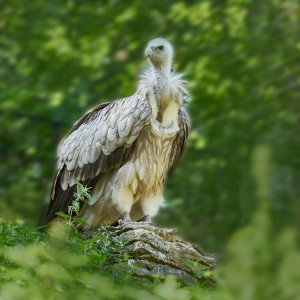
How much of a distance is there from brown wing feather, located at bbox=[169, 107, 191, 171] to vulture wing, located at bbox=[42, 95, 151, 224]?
0.32m

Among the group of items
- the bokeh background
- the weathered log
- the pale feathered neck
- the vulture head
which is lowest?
the weathered log

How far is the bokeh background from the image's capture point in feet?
59.1

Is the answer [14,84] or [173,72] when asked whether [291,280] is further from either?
[14,84]

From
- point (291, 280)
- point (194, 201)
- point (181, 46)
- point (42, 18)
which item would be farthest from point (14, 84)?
point (291, 280)

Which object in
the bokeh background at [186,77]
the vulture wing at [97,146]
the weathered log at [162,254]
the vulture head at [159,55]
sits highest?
the bokeh background at [186,77]

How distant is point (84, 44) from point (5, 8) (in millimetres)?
1590

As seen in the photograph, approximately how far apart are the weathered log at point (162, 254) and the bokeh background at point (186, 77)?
319 inches

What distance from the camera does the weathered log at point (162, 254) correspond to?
6945 millimetres

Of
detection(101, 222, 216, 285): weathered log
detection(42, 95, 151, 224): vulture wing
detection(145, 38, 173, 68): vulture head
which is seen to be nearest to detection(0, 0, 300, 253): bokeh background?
A: detection(145, 38, 173, 68): vulture head

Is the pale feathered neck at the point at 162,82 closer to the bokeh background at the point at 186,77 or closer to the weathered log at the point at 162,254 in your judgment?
the weathered log at the point at 162,254

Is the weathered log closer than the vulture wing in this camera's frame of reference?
Yes

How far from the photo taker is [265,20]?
1947cm

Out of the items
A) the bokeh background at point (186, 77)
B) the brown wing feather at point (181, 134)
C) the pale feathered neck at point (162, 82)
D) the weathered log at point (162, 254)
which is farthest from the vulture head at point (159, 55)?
the bokeh background at point (186, 77)

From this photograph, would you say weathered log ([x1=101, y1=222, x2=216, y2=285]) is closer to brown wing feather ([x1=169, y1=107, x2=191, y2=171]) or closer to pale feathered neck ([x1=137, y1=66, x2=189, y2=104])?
brown wing feather ([x1=169, y1=107, x2=191, y2=171])
